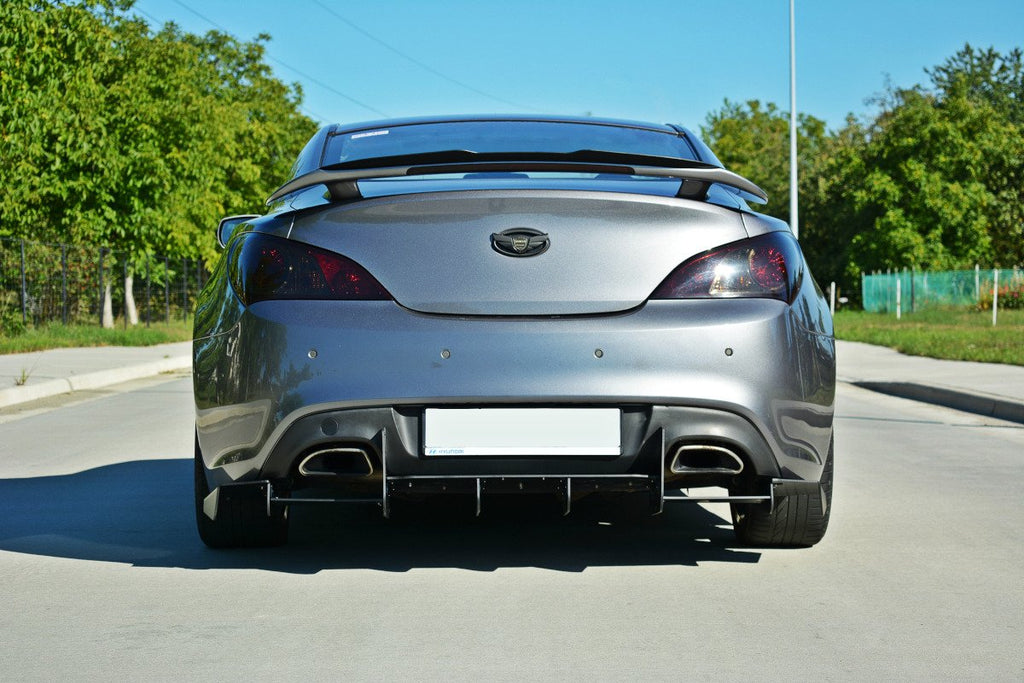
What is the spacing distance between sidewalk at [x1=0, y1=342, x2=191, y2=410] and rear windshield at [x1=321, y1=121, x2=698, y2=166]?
8059 millimetres

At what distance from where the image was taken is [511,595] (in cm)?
432

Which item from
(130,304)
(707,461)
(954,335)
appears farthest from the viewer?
(130,304)

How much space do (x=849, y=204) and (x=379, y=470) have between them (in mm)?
56202

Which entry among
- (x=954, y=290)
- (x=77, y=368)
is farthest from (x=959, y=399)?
(x=954, y=290)

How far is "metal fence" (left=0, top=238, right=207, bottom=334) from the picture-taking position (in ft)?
80.6

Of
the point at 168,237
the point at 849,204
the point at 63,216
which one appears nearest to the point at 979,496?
the point at 63,216

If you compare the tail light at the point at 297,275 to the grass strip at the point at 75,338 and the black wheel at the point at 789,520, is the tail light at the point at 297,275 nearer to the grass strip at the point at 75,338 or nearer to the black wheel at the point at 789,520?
the black wheel at the point at 789,520

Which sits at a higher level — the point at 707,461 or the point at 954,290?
the point at 954,290

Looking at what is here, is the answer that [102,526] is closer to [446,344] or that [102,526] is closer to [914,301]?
[446,344]

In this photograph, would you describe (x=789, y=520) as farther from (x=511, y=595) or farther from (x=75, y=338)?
(x=75, y=338)

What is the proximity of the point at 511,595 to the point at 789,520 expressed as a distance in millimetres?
1136

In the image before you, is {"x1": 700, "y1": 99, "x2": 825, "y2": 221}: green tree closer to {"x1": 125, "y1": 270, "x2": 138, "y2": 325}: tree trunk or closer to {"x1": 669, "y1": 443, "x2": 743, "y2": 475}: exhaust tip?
{"x1": 125, "y1": 270, "x2": 138, "y2": 325}: tree trunk

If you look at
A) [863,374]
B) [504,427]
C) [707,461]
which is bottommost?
[863,374]

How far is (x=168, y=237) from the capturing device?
3122cm
